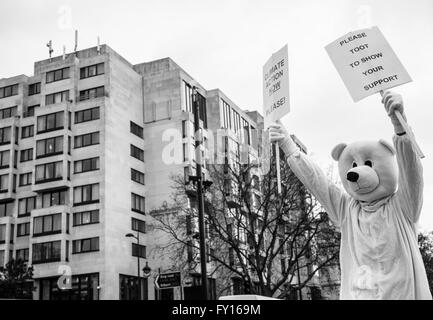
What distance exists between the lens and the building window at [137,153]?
52612 millimetres

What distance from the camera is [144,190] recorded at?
53.1m

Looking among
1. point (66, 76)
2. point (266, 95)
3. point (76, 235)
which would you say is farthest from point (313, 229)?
point (66, 76)

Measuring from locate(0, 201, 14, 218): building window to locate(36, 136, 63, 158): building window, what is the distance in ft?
17.9

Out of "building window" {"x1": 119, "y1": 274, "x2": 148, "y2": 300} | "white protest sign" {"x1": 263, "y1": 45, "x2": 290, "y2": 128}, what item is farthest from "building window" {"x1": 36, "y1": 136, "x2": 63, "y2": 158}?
"white protest sign" {"x1": 263, "y1": 45, "x2": 290, "y2": 128}

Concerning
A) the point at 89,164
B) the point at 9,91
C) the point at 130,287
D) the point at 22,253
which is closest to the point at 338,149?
the point at 130,287

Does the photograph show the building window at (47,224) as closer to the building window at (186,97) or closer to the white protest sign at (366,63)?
the building window at (186,97)

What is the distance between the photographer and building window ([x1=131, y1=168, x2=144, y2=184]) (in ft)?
170

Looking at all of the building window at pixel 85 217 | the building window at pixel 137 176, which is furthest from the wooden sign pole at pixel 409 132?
the building window at pixel 137 176

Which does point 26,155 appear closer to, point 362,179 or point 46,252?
point 46,252

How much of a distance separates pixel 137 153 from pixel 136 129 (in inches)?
89.9

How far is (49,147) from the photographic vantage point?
1955 inches

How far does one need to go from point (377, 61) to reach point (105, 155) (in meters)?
43.7
